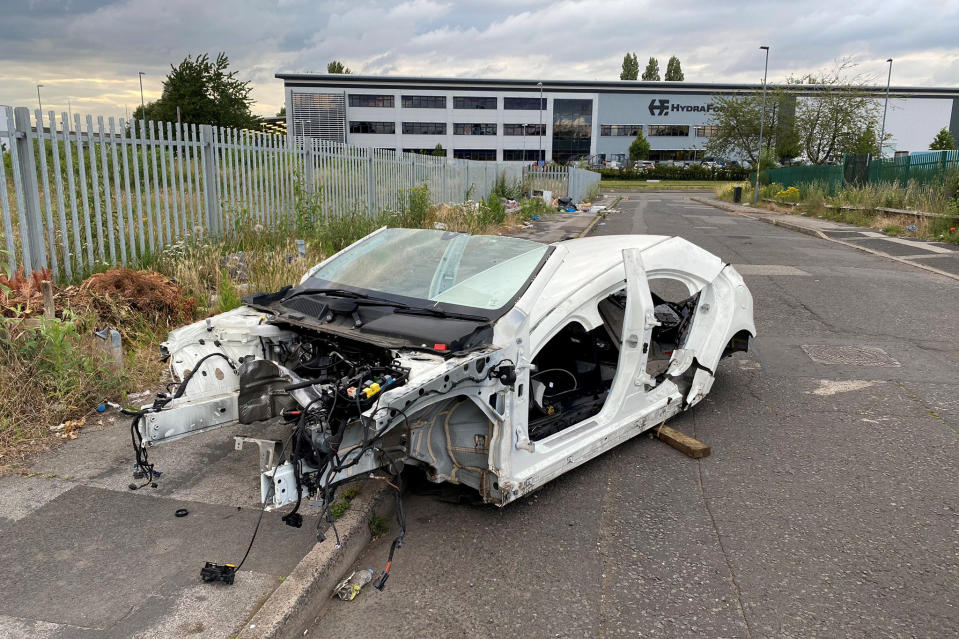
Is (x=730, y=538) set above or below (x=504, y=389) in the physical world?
below

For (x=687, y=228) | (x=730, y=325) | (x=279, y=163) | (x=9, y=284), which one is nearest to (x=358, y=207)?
(x=279, y=163)

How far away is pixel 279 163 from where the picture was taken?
1062 cm

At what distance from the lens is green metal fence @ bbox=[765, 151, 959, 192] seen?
21.7 metres

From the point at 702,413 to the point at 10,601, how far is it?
473cm

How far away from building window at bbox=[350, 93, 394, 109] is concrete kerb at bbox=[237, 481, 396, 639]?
8275 centimetres

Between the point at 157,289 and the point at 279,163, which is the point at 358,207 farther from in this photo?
the point at 157,289

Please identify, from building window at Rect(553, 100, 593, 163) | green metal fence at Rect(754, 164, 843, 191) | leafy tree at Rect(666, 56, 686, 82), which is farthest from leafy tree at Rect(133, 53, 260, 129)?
leafy tree at Rect(666, 56, 686, 82)

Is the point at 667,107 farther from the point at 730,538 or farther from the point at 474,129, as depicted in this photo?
the point at 730,538

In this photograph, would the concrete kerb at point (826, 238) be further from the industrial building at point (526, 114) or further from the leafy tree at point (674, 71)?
the leafy tree at point (674, 71)

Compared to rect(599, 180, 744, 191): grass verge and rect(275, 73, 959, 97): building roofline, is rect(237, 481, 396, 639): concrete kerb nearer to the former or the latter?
rect(599, 180, 744, 191): grass verge

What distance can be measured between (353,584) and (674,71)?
372 ft

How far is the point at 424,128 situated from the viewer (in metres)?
83.2

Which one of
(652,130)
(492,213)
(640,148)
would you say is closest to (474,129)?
(640,148)

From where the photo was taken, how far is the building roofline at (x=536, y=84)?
79.4 m
